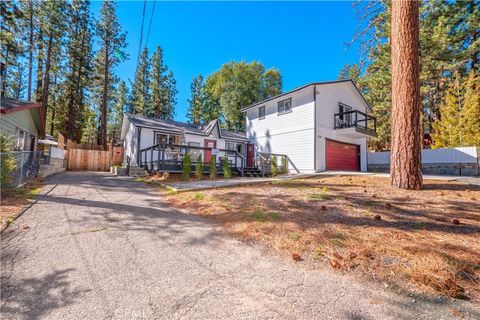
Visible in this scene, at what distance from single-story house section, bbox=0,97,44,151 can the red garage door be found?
16001mm

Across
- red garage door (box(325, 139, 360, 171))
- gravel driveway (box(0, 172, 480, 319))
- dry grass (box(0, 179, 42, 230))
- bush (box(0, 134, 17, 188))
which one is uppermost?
red garage door (box(325, 139, 360, 171))

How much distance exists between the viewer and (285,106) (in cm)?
1545

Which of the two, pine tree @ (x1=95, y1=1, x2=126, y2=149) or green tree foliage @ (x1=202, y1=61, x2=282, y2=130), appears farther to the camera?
green tree foliage @ (x1=202, y1=61, x2=282, y2=130)

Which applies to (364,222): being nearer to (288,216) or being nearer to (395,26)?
(288,216)

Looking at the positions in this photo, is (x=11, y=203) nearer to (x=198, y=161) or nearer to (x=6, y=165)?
(x=6, y=165)

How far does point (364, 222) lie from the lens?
10.3ft

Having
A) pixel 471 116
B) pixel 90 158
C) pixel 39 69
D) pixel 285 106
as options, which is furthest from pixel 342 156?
pixel 39 69

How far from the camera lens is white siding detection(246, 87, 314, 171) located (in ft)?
44.8

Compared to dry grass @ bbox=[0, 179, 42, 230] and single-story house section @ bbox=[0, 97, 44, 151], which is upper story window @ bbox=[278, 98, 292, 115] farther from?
single-story house section @ bbox=[0, 97, 44, 151]

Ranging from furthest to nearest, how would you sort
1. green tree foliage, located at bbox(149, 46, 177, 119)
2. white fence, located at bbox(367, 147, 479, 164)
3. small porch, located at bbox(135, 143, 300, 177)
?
green tree foliage, located at bbox(149, 46, 177, 119)
white fence, located at bbox(367, 147, 479, 164)
small porch, located at bbox(135, 143, 300, 177)

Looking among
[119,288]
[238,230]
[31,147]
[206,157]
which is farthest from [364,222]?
[31,147]

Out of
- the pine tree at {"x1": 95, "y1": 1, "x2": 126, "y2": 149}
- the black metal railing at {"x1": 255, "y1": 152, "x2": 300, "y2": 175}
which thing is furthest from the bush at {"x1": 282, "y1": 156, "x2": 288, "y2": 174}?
the pine tree at {"x1": 95, "y1": 1, "x2": 126, "y2": 149}

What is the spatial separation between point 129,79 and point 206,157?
84.0 ft

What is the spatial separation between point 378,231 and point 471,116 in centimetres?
1711
